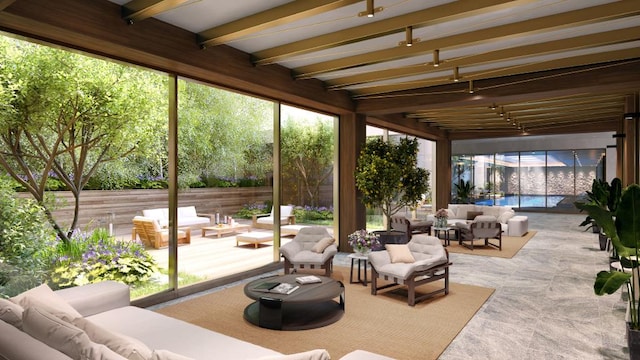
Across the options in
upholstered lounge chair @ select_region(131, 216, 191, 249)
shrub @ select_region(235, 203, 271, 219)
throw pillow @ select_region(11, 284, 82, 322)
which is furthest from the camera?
shrub @ select_region(235, 203, 271, 219)

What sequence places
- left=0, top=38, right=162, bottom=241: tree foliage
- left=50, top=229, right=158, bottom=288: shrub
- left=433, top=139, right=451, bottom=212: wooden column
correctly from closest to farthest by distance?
1. left=0, top=38, right=162, bottom=241: tree foliage
2. left=50, top=229, right=158, bottom=288: shrub
3. left=433, top=139, right=451, bottom=212: wooden column

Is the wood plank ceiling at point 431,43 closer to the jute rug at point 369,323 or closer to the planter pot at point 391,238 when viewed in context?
the planter pot at point 391,238

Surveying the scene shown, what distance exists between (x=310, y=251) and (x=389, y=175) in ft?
7.08

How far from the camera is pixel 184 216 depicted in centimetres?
→ 581

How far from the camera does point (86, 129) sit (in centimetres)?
475

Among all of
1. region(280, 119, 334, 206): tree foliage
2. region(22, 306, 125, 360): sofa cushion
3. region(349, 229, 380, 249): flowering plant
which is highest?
region(280, 119, 334, 206): tree foliage

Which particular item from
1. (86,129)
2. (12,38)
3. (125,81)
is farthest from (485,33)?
(12,38)

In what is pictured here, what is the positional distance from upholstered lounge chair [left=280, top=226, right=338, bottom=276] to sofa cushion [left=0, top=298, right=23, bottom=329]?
3842 millimetres

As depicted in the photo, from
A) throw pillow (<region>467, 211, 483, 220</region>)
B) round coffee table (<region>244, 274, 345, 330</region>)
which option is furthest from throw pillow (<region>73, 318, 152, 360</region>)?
throw pillow (<region>467, 211, 483, 220</region>)

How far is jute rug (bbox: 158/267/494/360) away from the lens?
12.6ft

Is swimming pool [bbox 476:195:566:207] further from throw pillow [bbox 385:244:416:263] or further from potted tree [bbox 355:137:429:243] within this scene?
throw pillow [bbox 385:244:416:263]

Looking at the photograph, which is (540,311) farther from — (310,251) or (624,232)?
(310,251)

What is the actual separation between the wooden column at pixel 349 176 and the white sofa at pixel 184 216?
3253mm

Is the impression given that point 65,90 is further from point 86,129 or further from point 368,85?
point 368,85
